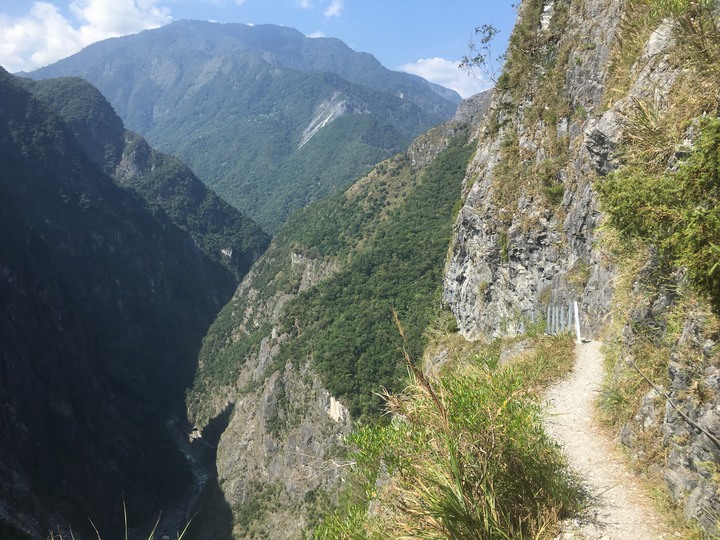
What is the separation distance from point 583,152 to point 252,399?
5789cm

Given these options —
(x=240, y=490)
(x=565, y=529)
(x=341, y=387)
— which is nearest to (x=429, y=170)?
(x=341, y=387)

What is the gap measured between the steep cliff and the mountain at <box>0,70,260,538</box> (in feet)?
123

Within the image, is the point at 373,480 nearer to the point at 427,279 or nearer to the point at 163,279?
the point at 427,279

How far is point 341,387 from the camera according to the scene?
45.8m

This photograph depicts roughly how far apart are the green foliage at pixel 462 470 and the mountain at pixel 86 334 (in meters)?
38.8

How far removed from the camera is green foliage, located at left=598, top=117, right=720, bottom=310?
3.96 metres

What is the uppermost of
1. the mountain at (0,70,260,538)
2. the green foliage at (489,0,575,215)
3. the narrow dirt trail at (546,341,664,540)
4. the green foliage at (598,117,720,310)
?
the green foliage at (489,0,575,215)

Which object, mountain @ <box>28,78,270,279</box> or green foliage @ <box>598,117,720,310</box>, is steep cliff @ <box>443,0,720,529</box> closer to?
green foliage @ <box>598,117,720,310</box>

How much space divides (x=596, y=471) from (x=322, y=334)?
1997 inches

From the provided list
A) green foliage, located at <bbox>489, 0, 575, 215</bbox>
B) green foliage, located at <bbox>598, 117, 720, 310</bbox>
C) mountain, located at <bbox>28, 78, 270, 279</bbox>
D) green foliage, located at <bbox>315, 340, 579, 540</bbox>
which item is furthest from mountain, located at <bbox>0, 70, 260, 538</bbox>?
green foliage, located at <bbox>598, 117, 720, 310</bbox>

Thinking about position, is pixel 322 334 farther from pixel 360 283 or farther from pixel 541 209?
pixel 541 209

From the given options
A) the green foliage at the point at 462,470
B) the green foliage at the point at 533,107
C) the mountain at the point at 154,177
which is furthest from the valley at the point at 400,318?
the mountain at the point at 154,177

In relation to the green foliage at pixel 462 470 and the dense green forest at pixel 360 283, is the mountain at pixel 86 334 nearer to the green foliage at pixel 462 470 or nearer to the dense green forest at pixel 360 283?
the dense green forest at pixel 360 283

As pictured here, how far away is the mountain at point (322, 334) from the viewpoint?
45.7 metres
